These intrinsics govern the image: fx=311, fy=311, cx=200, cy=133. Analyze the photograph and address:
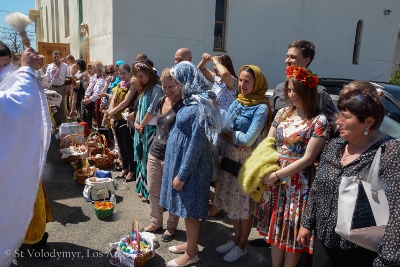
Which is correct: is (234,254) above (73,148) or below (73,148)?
below

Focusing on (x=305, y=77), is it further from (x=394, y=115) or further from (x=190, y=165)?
(x=394, y=115)

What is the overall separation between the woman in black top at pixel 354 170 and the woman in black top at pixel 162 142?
4.77 ft

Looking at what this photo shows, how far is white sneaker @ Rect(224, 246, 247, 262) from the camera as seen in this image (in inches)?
115

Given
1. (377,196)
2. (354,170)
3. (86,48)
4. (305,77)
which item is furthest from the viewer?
(86,48)

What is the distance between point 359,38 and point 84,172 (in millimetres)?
12102

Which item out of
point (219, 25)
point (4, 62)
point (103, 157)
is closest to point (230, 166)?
point (4, 62)

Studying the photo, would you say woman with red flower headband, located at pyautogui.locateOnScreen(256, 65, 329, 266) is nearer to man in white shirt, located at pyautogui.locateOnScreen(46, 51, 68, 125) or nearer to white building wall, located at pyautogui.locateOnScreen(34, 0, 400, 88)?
white building wall, located at pyautogui.locateOnScreen(34, 0, 400, 88)

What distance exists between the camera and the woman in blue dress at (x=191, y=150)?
8.16 feet

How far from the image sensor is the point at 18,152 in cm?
206

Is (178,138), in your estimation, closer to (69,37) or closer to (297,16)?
(297,16)

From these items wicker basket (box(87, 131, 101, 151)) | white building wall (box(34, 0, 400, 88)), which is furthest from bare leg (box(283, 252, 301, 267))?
white building wall (box(34, 0, 400, 88))

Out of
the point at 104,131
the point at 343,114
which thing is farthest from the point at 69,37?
the point at 343,114

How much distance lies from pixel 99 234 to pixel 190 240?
3.82ft

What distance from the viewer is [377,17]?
12.7 meters
